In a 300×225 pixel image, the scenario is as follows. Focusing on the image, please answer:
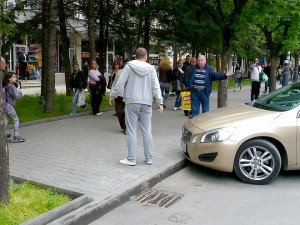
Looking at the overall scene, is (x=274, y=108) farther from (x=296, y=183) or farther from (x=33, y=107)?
(x=33, y=107)

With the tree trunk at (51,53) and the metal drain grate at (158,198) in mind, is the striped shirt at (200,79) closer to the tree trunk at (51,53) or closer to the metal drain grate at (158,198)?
the metal drain grate at (158,198)

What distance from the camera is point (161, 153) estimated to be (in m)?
7.36

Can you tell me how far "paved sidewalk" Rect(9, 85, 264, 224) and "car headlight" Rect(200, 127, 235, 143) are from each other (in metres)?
0.83

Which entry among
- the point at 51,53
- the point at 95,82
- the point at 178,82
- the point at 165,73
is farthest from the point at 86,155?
the point at 165,73

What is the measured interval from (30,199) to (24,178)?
94cm

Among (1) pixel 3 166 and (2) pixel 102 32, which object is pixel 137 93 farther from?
(2) pixel 102 32

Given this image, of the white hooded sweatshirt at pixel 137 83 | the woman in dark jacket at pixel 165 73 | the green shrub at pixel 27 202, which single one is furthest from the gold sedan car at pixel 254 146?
the woman in dark jacket at pixel 165 73

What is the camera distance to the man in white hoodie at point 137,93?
21.0 ft

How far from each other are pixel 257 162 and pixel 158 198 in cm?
164

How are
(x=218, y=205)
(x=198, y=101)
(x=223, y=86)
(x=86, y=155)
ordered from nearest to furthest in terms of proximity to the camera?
(x=218, y=205)
(x=86, y=155)
(x=198, y=101)
(x=223, y=86)

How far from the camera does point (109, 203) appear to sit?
15.9 feet

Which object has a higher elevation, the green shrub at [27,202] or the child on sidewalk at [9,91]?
the child on sidewalk at [9,91]

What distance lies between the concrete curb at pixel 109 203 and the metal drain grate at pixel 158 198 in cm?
11

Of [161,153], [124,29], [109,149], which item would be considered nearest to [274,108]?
[161,153]
